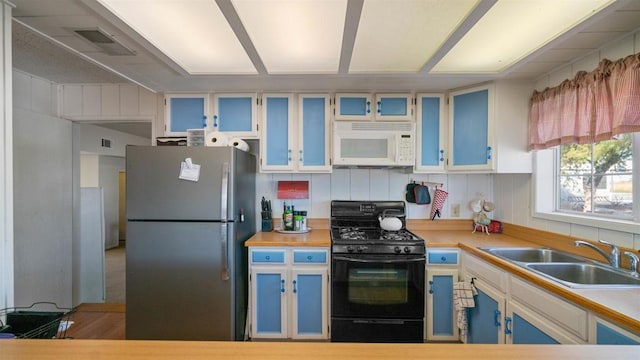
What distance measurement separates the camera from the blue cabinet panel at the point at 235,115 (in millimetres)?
2506

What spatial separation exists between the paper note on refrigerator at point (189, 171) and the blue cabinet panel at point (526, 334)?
7.25 ft

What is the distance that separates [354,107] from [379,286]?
1.54m

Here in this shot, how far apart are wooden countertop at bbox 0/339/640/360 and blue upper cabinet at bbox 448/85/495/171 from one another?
1792mm

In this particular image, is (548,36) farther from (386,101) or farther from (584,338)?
(584,338)

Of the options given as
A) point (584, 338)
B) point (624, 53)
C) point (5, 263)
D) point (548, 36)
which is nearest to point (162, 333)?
point (5, 263)

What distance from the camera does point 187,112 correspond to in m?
2.52

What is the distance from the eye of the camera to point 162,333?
1953 mm

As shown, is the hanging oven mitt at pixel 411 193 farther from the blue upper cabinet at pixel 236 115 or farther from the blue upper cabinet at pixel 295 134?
the blue upper cabinet at pixel 236 115

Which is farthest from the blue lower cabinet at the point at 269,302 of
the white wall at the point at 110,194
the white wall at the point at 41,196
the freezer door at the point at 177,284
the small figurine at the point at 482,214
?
the white wall at the point at 110,194

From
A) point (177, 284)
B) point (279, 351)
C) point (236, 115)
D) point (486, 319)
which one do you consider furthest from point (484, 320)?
point (236, 115)

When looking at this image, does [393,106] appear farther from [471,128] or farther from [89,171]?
[89,171]

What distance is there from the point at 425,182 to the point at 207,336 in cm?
232

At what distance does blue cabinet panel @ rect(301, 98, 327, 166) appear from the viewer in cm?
250

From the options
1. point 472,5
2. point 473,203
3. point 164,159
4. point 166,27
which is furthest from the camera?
point 473,203
